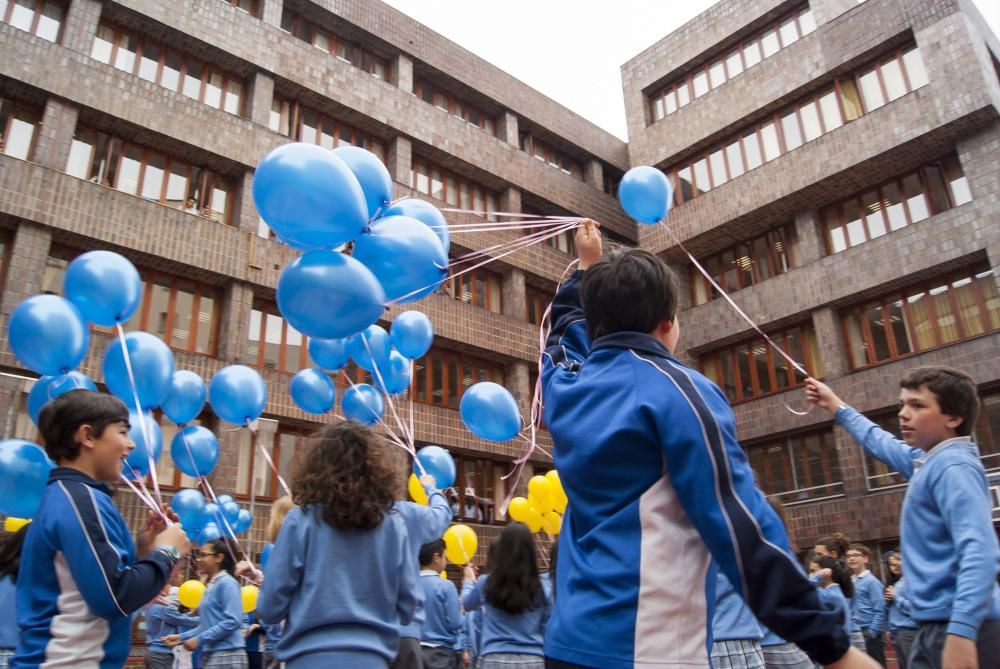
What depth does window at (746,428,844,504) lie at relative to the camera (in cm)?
1775

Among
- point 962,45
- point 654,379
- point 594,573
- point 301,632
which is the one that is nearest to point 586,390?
point 654,379

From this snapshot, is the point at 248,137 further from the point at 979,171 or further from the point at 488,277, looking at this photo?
the point at 979,171

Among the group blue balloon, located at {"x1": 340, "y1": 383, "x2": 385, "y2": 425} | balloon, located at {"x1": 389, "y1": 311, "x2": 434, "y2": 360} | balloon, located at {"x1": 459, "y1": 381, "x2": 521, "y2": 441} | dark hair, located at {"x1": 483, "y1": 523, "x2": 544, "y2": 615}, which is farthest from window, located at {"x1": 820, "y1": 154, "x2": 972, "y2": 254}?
dark hair, located at {"x1": 483, "y1": 523, "x2": 544, "y2": 615}

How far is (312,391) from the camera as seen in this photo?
7.45 m

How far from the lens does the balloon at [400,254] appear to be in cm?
422

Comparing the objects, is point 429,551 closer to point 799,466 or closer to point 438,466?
point 438,466

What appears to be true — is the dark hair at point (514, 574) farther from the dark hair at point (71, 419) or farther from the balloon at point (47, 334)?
the balloon at point (47, 334)

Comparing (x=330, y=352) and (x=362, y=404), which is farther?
(x=362, y=404)

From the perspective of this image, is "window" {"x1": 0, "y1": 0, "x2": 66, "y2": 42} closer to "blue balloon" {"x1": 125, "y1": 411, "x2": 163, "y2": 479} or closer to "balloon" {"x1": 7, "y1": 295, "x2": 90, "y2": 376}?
"balloon" {"x1": 7, "y1": 295, "x2": 90, "y2": 376}

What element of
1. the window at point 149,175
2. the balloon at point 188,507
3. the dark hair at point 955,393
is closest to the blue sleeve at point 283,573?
the dark hair at point 955,393

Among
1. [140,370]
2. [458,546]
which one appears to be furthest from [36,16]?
[458,546]

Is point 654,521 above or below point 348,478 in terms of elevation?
below

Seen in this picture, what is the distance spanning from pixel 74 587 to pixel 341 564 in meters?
0.90

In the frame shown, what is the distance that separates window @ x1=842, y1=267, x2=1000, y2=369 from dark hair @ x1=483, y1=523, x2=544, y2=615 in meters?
15.1
